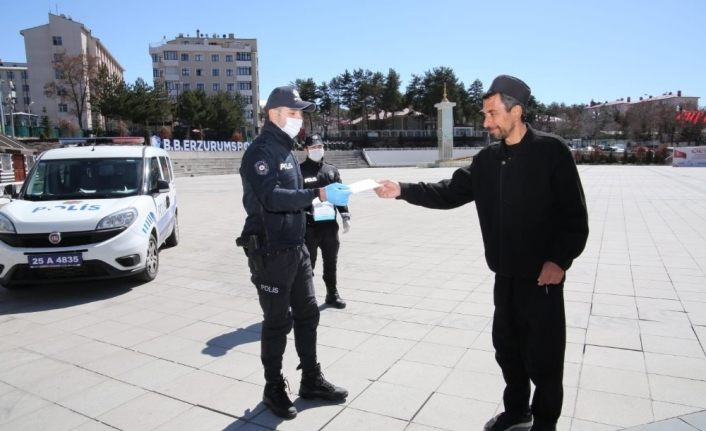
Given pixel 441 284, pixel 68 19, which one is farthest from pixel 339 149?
pixel 441 284

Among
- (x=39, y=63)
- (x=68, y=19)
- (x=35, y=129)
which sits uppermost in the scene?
(x=68, y=19)

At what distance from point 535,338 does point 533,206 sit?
0.71 metres

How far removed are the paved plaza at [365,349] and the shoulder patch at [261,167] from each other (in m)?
1.60

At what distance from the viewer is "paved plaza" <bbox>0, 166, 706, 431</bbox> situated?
3129mm

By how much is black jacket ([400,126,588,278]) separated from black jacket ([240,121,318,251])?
110 centimetres

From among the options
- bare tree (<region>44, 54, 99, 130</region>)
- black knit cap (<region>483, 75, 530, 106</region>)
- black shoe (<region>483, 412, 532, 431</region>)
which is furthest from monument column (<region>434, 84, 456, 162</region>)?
black shoe (<region>483, 412, 532, 431</region>)

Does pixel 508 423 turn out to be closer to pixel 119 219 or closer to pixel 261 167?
pixel 261 167

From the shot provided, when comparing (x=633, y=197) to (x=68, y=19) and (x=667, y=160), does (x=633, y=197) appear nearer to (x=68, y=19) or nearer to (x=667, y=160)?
(x=667, y=160)

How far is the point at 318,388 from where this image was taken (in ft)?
10.8

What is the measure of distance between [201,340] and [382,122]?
277 feet

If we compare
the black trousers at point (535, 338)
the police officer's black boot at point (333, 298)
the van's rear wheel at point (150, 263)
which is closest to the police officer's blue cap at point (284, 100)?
the black trousers at point (535, 338)

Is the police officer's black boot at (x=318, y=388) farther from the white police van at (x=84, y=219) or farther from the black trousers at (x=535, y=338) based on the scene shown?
the white police van at (x=84, y=219)

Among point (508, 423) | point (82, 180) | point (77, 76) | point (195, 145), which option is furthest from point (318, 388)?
point (77, 76)

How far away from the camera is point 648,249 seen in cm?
829
